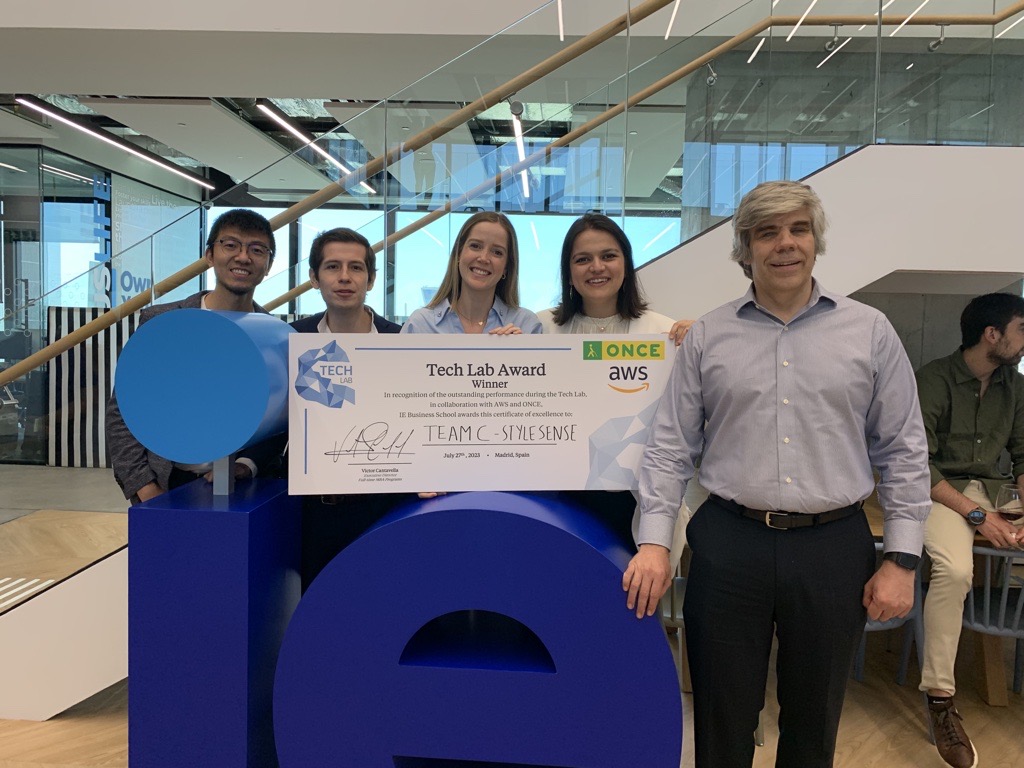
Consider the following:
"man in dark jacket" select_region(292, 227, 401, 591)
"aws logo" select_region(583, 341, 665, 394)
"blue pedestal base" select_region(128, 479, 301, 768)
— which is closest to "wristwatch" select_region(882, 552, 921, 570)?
"aws logo" select_region(583, 341, 665, 394)

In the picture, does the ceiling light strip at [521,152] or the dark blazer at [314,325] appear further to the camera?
the ceiling light strip at [521,152]

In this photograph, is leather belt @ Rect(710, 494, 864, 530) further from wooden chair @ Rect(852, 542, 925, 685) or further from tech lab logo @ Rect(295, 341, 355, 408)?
wooden chair @ Rect(852, 542, 925, 685)

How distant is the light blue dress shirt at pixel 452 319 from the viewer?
2.16 m

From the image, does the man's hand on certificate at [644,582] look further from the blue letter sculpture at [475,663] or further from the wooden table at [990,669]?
the wooden table at [990,669]

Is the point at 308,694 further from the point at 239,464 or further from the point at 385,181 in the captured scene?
the point at 385,181

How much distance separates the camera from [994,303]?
305 centimetres

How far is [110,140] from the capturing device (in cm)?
1048

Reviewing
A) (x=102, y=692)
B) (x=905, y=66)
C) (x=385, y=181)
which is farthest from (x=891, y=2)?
(x=102, y=692)

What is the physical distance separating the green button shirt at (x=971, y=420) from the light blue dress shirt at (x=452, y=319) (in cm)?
187

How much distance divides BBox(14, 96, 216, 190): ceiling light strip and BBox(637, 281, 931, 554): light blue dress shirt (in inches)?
367

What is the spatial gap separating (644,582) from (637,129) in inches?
112

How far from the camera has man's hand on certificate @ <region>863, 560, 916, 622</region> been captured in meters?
1.59
